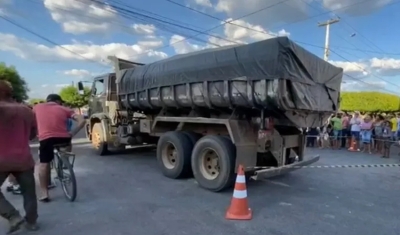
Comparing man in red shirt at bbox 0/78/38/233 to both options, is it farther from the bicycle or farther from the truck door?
the truck door

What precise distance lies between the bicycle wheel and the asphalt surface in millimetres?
143

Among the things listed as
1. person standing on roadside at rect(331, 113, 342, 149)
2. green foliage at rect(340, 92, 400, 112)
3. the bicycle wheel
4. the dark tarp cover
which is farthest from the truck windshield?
green foliage at rect(340, 92, 400, 112)

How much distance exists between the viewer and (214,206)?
16.2ft

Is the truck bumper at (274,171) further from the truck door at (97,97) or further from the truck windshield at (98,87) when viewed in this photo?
the truck windshield at (98,87)

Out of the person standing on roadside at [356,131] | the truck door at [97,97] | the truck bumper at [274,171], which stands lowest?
the truck bumper at [274,171]

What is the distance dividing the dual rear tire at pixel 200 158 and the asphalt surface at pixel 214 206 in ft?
0.73

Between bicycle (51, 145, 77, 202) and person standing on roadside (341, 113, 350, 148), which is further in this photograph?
person standing on roadside (341, 113, 350, 148)

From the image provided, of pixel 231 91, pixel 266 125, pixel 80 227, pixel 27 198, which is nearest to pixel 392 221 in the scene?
pixel 266 125

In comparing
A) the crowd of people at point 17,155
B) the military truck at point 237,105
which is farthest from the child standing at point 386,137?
the crowd of people at point 17,155

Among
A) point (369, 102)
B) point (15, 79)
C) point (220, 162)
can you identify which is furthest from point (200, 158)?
point (15, 79)

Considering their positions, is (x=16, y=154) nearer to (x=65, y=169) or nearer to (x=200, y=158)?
(x=65, y=169)

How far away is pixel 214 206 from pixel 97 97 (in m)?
6.74

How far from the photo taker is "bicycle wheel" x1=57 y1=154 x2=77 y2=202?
496 centimetres

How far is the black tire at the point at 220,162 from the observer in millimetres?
5527
